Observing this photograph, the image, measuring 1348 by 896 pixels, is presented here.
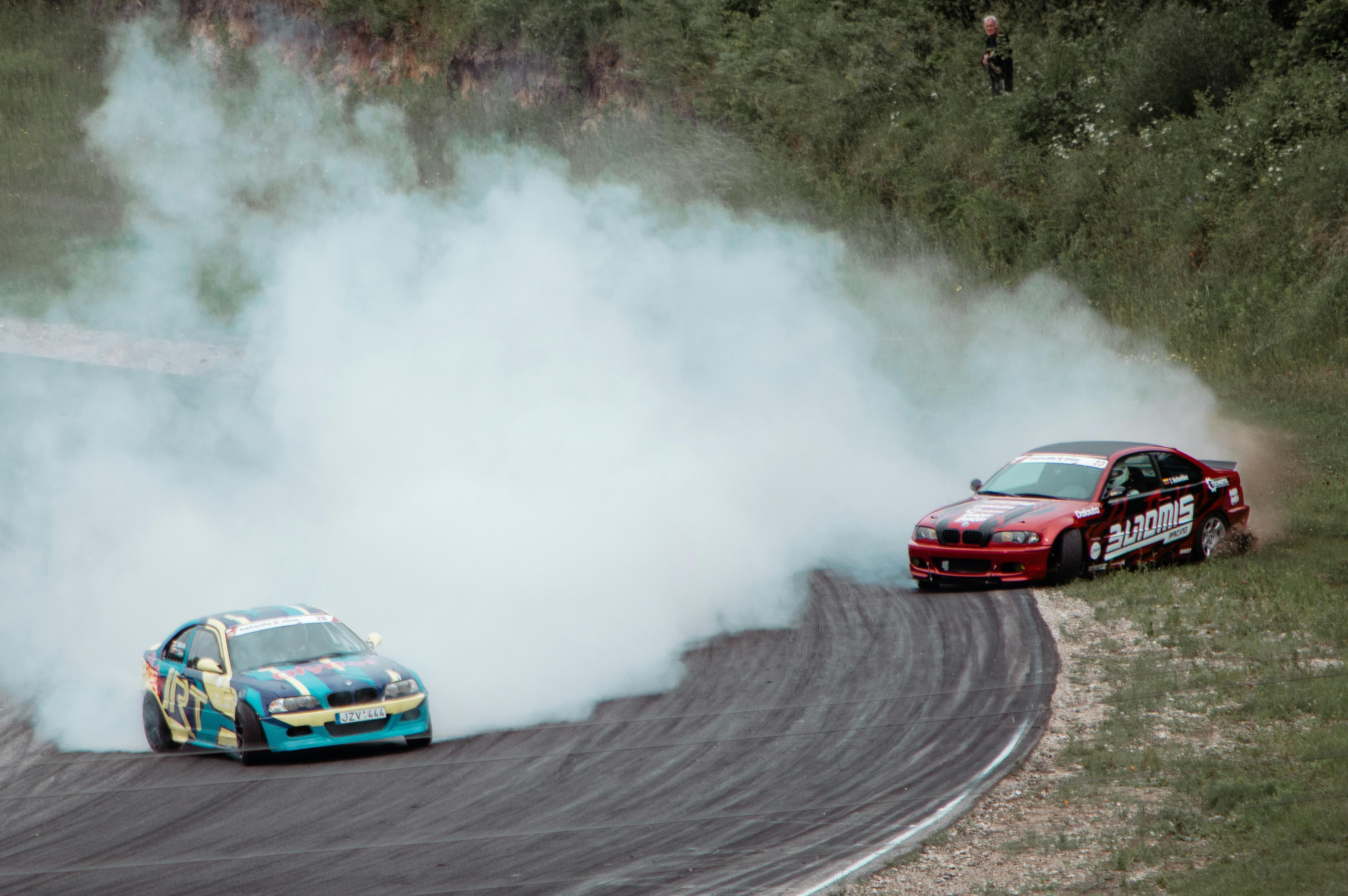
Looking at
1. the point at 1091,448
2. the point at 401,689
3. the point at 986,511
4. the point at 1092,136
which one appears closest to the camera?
the point at 401,689

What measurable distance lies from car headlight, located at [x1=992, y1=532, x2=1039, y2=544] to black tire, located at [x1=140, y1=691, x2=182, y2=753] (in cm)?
784

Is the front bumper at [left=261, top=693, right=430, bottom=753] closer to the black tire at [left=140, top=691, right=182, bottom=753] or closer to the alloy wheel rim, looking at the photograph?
the black tire at [left=140, top=691, right=182, bottom=753]

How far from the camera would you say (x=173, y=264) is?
2405 centimetres

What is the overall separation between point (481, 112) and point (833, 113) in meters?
8.27

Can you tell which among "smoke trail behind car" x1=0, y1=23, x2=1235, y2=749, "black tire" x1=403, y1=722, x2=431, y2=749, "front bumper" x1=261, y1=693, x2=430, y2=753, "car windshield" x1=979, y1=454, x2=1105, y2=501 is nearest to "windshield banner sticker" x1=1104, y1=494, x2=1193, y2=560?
"car windshield" x1=979, y1=454, x2=1105, y2=501

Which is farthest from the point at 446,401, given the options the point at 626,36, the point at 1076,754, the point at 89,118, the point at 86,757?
the point at 626,36

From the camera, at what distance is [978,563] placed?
44.9 feet

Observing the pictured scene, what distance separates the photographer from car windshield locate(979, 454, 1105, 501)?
46.0 ft

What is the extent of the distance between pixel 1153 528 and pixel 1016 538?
1.65 m

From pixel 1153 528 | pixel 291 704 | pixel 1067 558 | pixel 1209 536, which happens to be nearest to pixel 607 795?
pixel 291 704

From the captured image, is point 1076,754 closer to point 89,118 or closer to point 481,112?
point 89,118

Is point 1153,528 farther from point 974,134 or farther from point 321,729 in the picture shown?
point 974,134

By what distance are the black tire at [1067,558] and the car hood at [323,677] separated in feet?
21.5

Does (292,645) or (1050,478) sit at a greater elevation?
(1050,478)
